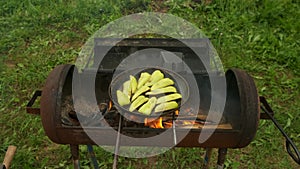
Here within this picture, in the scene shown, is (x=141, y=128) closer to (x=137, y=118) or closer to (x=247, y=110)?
(x=137, y=118)

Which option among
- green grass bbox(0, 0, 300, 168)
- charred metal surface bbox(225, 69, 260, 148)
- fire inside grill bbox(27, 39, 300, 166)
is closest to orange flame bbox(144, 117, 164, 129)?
fire inside grill bbox(27, 39, 300, 166)

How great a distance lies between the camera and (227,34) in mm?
4883

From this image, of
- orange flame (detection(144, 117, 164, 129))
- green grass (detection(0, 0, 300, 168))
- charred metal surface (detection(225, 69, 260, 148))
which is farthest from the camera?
green grass (detection(0, 0, 300, 168))

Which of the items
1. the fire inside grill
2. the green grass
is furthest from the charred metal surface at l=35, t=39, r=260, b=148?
the green grass

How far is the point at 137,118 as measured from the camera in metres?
2.03

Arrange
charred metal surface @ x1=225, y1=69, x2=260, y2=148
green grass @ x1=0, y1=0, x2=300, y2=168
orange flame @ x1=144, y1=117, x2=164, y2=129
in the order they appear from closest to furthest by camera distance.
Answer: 1. charred metal surface @ x1=225, y1=69, x2=260, y2=148
2. orange flame @ x1=144, y1=117, x2=164, y2=129
3. green grass @ x1=0, y1=0, x2=300, y2=168

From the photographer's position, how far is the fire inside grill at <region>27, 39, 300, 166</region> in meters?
1.95

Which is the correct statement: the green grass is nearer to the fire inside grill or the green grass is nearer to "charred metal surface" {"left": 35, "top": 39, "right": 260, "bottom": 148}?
the fire inside grill

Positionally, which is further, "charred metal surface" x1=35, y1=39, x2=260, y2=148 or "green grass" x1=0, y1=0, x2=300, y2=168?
"green grass" x1=0, y1=0, x2=300, y2=168

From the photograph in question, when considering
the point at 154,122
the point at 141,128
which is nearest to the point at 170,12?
the point at 154,122

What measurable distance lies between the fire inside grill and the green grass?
103cm

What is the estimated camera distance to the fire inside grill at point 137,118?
1.95 metres

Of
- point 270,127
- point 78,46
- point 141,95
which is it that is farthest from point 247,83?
point 78,46

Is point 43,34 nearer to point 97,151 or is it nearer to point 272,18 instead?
point 97,151
